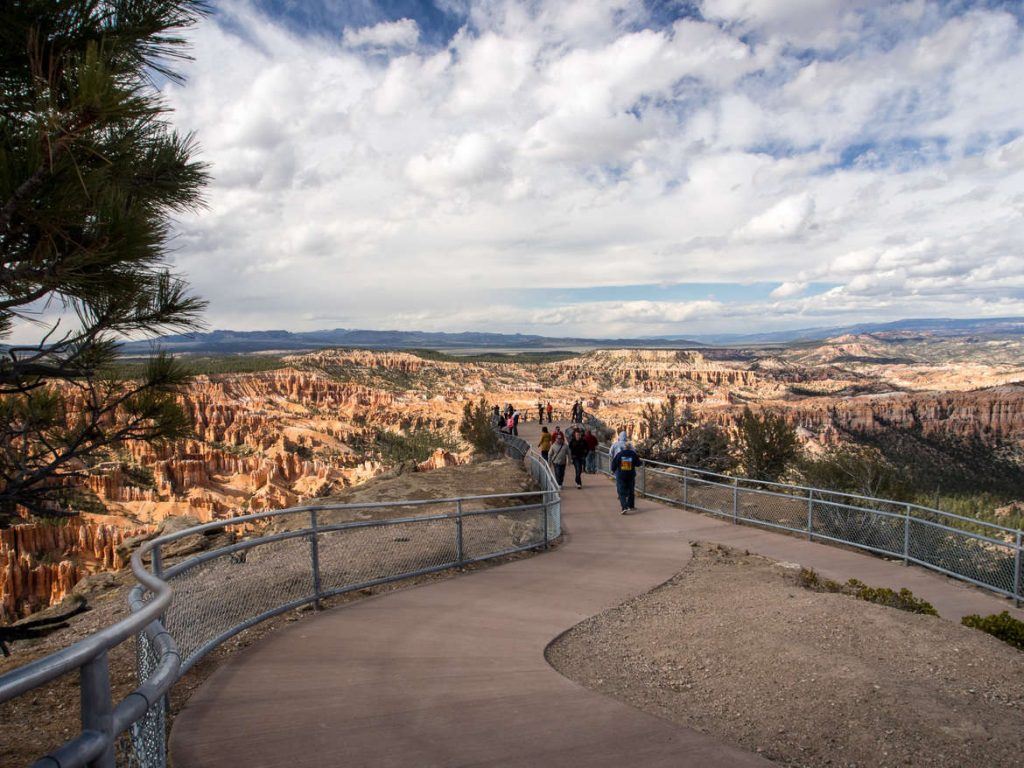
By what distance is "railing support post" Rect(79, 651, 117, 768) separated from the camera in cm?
203

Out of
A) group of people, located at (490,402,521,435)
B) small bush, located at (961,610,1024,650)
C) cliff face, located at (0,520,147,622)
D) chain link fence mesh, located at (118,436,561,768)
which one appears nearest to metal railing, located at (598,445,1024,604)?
small bush, located at (961,610,1024,650)

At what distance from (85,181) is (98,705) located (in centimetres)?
292

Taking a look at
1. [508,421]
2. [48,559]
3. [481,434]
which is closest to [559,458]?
[481,434]

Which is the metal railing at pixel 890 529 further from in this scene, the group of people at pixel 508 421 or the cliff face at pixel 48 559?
the cliff face at pixel 48 559

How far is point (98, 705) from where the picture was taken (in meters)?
2.09

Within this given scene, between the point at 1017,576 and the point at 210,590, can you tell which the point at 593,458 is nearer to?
the point at 1017,576

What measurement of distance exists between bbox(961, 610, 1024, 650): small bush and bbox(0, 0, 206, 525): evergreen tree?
8.80m

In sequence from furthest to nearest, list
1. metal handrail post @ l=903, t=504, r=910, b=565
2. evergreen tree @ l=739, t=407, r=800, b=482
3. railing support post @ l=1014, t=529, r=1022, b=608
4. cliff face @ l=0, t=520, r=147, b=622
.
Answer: evergreen tree @ l=739, t=407, r=800, b=482, cliff face @ l=0, t=520, r=147, b=622, metal handrail post @ l=903, t=504, r=910, b=565, railing support post @ l=1014, t=529, r=1022, b=608

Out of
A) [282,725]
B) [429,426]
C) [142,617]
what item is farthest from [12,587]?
[429,426]

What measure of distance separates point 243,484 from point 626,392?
3148 inches

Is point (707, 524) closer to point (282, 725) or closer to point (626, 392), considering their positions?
point (282, 725)

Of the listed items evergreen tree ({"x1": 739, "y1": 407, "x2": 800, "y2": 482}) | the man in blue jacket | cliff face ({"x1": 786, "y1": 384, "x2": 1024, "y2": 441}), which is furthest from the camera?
cliff face ({"x1": 786, "y1": 384, "x2": 1024, "y2": 441})

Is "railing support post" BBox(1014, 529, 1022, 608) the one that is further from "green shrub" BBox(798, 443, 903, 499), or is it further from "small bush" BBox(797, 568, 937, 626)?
"green shrub" BBox(798, 443, 903, 499)

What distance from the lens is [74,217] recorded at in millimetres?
3760
